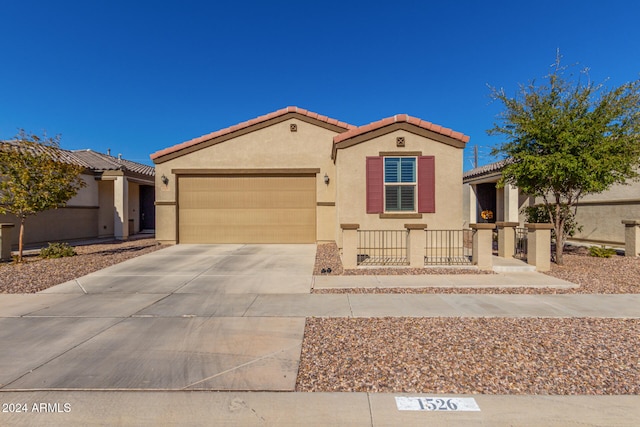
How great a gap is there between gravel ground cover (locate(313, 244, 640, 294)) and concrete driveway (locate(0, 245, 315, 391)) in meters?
1.57

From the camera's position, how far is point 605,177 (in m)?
8.38

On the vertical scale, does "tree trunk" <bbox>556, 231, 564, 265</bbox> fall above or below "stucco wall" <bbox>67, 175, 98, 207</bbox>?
below

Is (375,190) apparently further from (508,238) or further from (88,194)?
(88,194)

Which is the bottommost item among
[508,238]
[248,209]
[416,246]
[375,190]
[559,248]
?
[559,248]

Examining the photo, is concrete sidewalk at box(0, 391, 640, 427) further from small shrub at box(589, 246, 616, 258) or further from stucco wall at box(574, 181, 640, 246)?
stucco wall at box(574, 181, 640, 246)

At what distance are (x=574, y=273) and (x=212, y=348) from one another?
8.93 metres

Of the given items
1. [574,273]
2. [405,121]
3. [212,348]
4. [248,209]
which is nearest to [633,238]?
[574,273]

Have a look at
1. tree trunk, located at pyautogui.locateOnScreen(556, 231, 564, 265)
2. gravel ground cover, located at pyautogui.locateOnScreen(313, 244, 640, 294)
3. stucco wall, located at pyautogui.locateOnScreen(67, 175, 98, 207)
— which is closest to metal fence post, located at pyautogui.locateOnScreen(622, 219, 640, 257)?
gravel ground cover, located at pyautogui.locateOnScreen(313, 244, 640, 294)

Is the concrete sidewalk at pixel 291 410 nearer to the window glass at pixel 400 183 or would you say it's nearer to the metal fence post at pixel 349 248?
the metal fence post at pixel 349 248

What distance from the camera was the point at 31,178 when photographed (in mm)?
9078

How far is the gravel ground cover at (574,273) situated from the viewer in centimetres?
643

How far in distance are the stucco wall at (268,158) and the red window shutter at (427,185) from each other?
14.8 ft

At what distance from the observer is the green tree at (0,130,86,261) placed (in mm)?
8945

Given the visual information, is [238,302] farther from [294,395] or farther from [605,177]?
[605,177]
